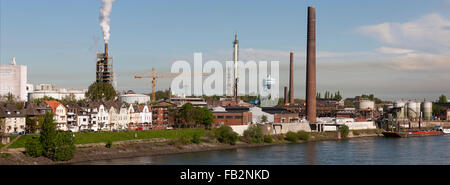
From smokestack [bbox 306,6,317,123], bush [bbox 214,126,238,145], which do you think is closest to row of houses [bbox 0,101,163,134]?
bush [bbox 214,126,238,145]

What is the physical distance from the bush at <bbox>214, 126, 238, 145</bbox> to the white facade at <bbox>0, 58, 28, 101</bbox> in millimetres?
63982

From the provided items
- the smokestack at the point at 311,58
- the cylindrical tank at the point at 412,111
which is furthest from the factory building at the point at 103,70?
the cylindrical tank at the point at 412,111

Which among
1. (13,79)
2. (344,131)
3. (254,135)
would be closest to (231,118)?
(254,135)

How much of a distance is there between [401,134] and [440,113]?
46100 millimetres

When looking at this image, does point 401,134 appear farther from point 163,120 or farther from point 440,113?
point 440,113

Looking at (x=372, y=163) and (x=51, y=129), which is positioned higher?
(x=51, y=129)

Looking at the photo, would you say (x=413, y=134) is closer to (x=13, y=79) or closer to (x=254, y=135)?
(x=254, y=135)

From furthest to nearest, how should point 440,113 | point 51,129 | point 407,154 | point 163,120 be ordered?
point 440,113 < point 163,120 < point 407,154 < point 51,129

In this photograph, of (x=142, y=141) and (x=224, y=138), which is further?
(x=224, y=138)

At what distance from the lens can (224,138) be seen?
167 ft

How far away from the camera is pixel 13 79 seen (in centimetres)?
10431
